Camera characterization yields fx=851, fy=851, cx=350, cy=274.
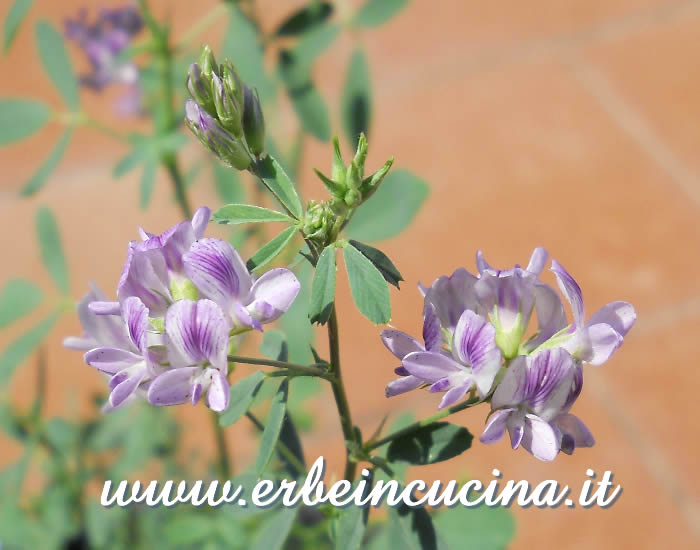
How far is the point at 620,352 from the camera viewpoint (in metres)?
1.49

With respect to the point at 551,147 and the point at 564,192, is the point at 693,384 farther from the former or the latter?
the point at 551,147

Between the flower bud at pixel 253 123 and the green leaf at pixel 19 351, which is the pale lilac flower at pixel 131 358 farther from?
the green leaf at pixel 19 351

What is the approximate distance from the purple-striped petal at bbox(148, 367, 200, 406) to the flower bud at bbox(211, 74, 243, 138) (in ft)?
0.44

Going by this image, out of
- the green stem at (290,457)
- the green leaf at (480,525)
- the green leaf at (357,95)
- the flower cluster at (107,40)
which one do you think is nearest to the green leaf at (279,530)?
the green stem at (290,457)

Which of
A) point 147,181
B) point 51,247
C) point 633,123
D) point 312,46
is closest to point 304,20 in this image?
point 312,46

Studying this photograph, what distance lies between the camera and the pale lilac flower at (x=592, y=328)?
47cm

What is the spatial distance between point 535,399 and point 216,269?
0.19m

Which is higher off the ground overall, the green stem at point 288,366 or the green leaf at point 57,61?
the green leaf at point 57,61

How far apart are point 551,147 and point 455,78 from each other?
12.9 inches

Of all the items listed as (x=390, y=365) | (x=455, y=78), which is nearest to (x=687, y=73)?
(x=455, y=78)

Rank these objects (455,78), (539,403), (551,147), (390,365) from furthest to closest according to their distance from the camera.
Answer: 1. (455,78)
2. (551,147)
3. (390,365)
4. (539,403)

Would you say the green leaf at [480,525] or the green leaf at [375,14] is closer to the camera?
the green leaf at [480,525]

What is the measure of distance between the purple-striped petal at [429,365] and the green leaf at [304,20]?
61cm

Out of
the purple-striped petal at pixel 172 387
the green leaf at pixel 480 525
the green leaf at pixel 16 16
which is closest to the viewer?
the purple-striped petal at pixel 172 387
